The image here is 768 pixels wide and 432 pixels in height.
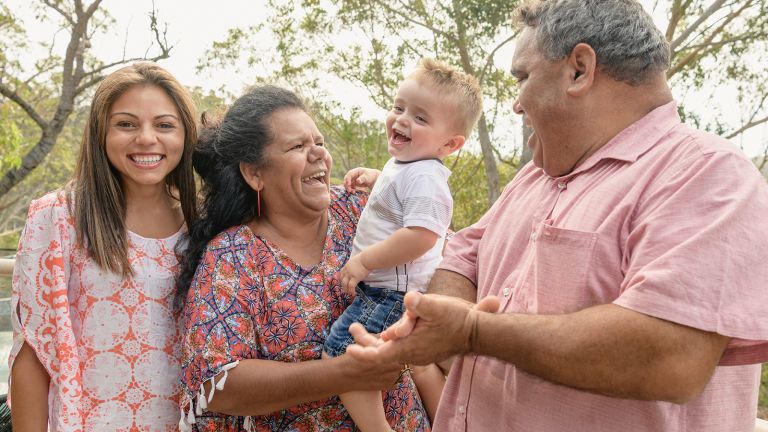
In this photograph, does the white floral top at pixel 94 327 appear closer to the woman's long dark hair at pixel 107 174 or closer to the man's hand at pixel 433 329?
the woman's long dark hair at pixel 107 174

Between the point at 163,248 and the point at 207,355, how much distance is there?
1.60 ft

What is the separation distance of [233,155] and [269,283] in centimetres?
51

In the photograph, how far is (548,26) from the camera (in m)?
1.70

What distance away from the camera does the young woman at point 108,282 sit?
223cm

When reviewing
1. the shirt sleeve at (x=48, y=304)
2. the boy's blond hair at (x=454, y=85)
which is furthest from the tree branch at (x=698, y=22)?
the shirt sleeve at (x=48, y=304)

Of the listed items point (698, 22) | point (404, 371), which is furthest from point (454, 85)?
point (698, 22)

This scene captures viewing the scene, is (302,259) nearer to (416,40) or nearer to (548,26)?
(548,26)

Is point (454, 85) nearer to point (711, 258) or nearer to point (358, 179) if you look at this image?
point (358, 179)

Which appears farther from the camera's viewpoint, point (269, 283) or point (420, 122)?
point (420, 122)

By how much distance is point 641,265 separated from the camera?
1.43m

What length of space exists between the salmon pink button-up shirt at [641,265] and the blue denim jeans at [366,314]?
1.36 feet

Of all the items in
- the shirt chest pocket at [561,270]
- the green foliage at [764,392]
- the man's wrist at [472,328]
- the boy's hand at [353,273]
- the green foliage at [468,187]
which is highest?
the shirt chest pocket at [561,270]

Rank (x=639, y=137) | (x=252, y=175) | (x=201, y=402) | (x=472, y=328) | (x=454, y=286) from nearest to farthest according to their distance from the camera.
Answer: (x=472, y=328) → (x=639, y=137) → (x=454, y=286) → (x=201, y=402) → (x=252, y=175)

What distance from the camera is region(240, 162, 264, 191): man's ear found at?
8.26 feet
